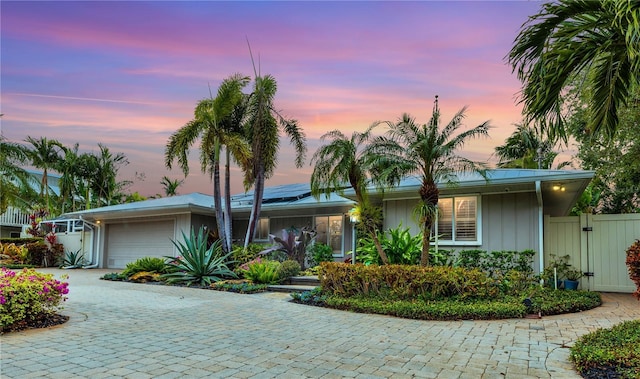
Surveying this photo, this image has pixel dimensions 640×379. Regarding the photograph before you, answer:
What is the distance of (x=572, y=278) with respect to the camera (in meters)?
10.0

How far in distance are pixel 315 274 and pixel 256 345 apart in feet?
24.2

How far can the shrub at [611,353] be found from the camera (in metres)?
3.88

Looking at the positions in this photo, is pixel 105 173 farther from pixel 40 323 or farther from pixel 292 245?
pixel 40 323

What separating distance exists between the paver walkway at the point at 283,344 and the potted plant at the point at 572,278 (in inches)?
68.9

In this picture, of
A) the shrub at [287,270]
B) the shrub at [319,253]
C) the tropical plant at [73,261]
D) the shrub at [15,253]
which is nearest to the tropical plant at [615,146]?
the shrub at [287,270]

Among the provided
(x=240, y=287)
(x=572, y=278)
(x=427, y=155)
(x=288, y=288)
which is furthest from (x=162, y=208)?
(x=572, y=278)

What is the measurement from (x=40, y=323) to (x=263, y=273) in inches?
227

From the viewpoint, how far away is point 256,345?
16.9 feet

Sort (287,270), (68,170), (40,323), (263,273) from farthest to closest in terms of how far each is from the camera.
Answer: (68,170), (287,270), (263,273), (40,323)

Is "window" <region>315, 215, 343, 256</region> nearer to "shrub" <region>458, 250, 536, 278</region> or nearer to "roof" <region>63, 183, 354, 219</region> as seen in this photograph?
"roof" <region>63, 183, 354, 219</region>

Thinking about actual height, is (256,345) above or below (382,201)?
below

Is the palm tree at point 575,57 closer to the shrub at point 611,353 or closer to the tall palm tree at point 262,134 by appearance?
the shrub at point 611,353

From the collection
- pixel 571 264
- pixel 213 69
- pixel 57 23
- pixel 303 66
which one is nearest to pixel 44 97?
pixel 57 23

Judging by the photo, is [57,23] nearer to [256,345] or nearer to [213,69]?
[213,69]
